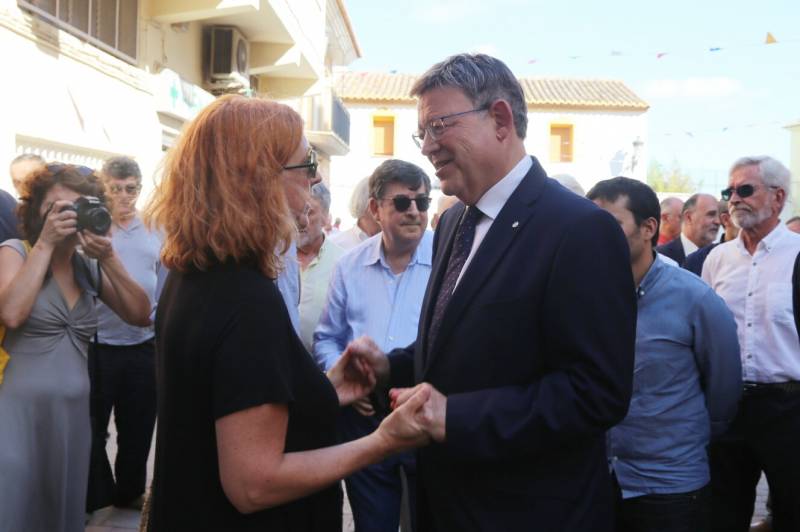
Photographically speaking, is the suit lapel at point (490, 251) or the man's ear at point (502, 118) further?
the man's ear at point (502, 118)

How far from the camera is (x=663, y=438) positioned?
325cm

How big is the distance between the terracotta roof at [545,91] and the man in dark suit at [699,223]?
2901 centimetres

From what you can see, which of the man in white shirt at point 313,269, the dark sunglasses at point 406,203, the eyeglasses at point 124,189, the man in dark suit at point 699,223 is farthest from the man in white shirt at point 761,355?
the man in dark suit at point 699,223

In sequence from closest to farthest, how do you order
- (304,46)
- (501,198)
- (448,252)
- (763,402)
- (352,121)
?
(501,198) < (448,252) < (763,402) < (304,46) < (352,121)

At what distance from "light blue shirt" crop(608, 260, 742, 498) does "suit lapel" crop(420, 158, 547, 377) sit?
1097 mm

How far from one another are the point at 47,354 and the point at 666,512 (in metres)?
2.69

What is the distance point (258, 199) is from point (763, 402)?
10.7ft

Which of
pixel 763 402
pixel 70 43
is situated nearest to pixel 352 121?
pixel 70 43

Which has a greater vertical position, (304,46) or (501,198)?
(304,46)

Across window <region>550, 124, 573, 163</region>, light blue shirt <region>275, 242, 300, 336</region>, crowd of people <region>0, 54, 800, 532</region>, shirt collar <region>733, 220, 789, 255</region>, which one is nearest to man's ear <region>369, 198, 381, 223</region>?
light blue shirt <region>275, 242, 300, 336</region>

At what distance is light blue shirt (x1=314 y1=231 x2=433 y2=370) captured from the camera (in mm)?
4000

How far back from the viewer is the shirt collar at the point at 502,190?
2.47 meters

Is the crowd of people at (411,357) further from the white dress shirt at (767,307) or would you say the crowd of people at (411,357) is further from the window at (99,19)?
the window at (99,19)

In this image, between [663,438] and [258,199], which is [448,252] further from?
[663,438]
